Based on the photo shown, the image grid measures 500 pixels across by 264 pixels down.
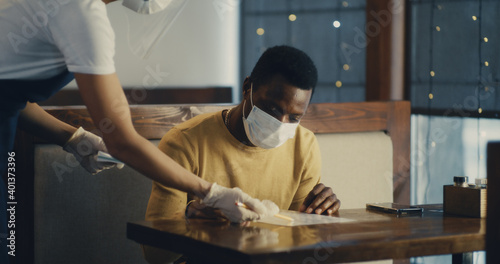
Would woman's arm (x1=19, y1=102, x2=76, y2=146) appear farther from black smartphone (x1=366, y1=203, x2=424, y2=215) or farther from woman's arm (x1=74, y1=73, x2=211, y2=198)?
black smartphone (x1=366, y1=203, x2=424, y2=215)

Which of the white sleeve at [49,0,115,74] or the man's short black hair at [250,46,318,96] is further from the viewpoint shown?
the man's short black hair at [250,46,318,96]

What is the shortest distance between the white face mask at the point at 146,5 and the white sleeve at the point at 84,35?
0.49ft

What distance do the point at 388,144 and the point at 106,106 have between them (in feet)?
4.97

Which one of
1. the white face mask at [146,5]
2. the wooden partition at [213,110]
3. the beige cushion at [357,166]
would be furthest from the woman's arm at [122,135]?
the beige cushion at [357,166]

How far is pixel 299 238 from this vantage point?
1.32 metres

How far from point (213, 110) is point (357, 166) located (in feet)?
2.06

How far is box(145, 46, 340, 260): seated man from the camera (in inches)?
68.7

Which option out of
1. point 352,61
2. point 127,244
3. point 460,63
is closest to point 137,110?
point 127,244

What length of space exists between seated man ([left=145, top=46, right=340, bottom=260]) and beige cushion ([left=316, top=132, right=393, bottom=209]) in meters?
0.53

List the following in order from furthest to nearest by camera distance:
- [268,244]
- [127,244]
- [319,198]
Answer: [127,244], [319,198], [268,244]

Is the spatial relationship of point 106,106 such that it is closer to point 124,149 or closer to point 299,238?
point 124,149

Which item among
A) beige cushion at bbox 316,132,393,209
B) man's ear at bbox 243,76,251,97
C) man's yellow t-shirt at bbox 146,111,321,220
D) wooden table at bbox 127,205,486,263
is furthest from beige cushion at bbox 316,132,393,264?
wooden table at bbox 127,205,486,263

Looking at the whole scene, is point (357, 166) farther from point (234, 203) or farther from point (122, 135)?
point (122, 135)

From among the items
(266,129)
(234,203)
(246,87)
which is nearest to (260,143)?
(266,129)
